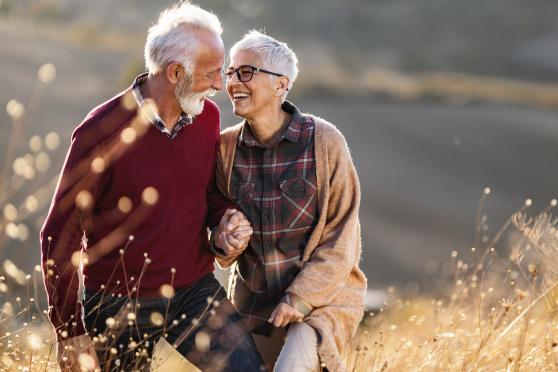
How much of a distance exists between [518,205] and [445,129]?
6.27m

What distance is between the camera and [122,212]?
3.38 meters

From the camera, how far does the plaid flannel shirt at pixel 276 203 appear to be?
11.5 feet

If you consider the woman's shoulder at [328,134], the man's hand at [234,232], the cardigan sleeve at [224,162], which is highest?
the woman's shoulder at [328,134]

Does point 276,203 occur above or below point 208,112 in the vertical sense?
below

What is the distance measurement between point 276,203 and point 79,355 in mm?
979

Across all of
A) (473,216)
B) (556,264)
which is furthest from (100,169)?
(473,216)

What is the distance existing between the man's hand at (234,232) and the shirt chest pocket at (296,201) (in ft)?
0.55

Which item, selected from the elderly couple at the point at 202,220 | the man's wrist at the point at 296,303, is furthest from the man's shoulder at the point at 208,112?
the man's wrist at the point at 296,303

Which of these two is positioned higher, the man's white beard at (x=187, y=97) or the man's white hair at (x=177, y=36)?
the man's white hair at (x=177, y=36)

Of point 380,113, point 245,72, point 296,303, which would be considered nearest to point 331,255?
point 296,303

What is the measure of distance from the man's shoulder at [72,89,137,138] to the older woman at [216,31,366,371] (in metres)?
0.42

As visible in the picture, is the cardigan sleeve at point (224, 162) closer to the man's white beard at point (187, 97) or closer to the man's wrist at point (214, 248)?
the man's wrist at point (214, 248)

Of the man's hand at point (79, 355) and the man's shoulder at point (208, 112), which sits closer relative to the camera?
the man's hand at point (79, 355)

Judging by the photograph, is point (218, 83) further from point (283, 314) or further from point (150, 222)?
point (283, 314)
